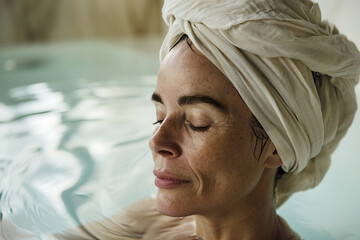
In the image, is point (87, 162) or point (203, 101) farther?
point (87, 162)

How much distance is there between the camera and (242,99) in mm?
1429

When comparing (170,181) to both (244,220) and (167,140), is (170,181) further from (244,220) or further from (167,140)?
(244,220)

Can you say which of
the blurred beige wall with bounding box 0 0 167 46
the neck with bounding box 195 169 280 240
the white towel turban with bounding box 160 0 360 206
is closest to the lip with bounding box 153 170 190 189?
the neck with bounding box 195 169 280 240

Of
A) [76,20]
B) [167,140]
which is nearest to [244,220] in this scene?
[167,140]

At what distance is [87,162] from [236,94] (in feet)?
5.12

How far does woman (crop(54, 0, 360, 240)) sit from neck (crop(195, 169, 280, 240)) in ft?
0.10

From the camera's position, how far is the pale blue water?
82.5 inches

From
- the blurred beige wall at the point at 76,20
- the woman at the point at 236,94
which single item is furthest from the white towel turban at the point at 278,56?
the blurred beige wall at the point at 76,20

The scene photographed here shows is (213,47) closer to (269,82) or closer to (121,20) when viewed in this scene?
(269,82)

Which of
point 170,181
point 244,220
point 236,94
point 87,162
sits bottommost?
point 87,162

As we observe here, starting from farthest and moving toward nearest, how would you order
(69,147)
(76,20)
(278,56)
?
(76,20), (69,147), (278,56)

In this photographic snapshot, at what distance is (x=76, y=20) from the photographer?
8477 millimetres

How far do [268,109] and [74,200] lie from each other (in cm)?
121

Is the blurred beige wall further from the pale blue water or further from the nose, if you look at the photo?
the nose
